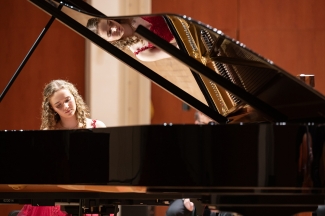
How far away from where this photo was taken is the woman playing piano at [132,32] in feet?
7.90

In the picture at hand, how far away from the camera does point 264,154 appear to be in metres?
2.12

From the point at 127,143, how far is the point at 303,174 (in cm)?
66

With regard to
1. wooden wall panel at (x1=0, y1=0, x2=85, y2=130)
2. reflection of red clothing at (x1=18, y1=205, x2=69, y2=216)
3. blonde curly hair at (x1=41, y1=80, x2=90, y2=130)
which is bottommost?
reflection of red clothing at (x1=18, y1=205, x2=69, y2=216)

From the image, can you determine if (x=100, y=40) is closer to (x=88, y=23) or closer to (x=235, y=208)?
(x=88, y=23)

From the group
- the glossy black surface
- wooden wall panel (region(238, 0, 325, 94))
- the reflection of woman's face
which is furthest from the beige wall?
the glossy black surface

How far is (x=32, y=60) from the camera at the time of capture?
212 inches

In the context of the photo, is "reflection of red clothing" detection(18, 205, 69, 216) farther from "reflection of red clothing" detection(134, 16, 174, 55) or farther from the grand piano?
"reflection of red clothing" detection(134, 16, 174, 55)

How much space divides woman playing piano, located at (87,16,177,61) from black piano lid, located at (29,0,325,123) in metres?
0.03

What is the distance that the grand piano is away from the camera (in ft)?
6.91

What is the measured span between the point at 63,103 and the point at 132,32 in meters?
1.03

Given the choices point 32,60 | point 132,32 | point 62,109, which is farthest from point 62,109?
point 32,60

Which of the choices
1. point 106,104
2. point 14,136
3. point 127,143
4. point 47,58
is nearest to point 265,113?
point 127,143

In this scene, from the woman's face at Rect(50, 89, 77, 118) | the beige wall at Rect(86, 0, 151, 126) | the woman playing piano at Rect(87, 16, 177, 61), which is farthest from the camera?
the beige wall at Rect(86, 0, 151, 126)

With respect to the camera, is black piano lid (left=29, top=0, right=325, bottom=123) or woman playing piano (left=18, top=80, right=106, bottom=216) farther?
woman playing piano (left=18, top=80, right=106, bottom=216)
